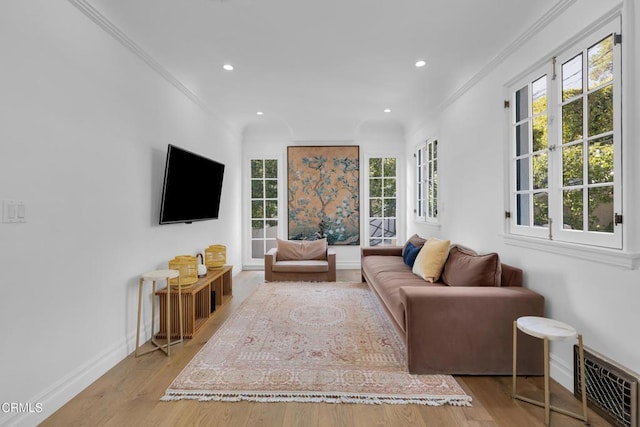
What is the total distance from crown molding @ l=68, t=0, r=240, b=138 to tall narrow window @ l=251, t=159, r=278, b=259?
6.76 ft

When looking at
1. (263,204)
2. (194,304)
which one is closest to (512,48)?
(194,304)

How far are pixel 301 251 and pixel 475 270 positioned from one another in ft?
10.5

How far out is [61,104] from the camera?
197cm

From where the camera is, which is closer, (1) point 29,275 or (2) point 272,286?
(1) point 29,275

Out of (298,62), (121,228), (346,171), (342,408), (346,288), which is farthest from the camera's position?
(346,171)

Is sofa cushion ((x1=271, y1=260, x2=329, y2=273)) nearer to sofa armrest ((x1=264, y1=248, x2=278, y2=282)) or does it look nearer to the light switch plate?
sofa armrest ((x1=264, y1=248, x2=278, y2=282))

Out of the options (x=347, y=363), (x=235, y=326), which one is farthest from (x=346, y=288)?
(x=347, y=363)

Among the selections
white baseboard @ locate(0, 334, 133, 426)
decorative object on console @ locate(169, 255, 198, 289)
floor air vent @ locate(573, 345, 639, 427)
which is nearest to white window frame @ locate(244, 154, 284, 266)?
decorative object on console @ locate(169, 255, 198, 289)

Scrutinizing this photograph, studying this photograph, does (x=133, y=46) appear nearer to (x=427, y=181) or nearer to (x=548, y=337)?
(x=548, y=337)

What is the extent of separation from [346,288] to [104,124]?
3492 mm

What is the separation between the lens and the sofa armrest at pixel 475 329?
2207mm

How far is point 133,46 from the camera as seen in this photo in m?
2.64

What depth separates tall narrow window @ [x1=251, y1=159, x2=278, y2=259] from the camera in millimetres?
6207

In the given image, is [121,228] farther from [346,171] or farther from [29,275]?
[346,171]
